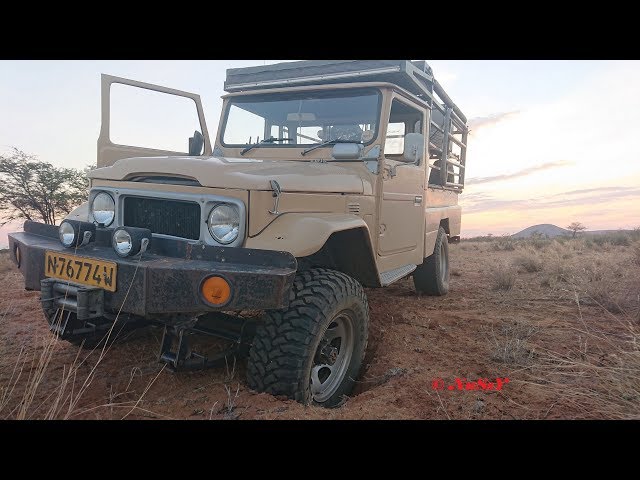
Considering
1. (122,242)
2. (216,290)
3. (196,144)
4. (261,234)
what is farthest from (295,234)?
(196,144)

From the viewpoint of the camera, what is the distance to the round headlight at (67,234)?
2858mm

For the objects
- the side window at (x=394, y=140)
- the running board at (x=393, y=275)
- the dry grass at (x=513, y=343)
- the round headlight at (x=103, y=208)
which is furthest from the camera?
the side window at (x=394, y=140)

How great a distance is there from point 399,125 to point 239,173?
6.97ft

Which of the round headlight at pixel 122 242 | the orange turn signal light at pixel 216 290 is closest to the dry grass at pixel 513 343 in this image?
the orange turn signal light at pixel 216 290

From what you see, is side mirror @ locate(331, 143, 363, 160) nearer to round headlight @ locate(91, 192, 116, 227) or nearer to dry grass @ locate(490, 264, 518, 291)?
round headlight @ locate(91, 192, 116, 227)

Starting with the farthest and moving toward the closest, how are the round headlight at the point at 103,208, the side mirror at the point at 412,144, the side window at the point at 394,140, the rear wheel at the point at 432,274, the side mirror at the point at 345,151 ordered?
the rear wheel at the point at 432,274 < the side window at the point at 394,140 < the side mirror at the point at 412,144 < the side mirror at the point at 345,151 < the round headlight at the point at 103,208

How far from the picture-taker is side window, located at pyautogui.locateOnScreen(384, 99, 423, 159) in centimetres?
400

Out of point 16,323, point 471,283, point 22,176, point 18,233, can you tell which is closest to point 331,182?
point 18,233

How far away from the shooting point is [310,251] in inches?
105

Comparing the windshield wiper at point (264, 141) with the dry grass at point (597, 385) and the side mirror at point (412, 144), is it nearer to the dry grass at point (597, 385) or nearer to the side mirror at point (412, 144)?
the side mirror at point (412, 144)

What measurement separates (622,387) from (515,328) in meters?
1.82

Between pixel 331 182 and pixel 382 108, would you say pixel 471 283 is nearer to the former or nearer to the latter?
pixel 382 108

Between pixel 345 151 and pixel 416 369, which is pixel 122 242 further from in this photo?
pixel 416 369

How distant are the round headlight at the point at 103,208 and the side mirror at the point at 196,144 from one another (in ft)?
5.24
